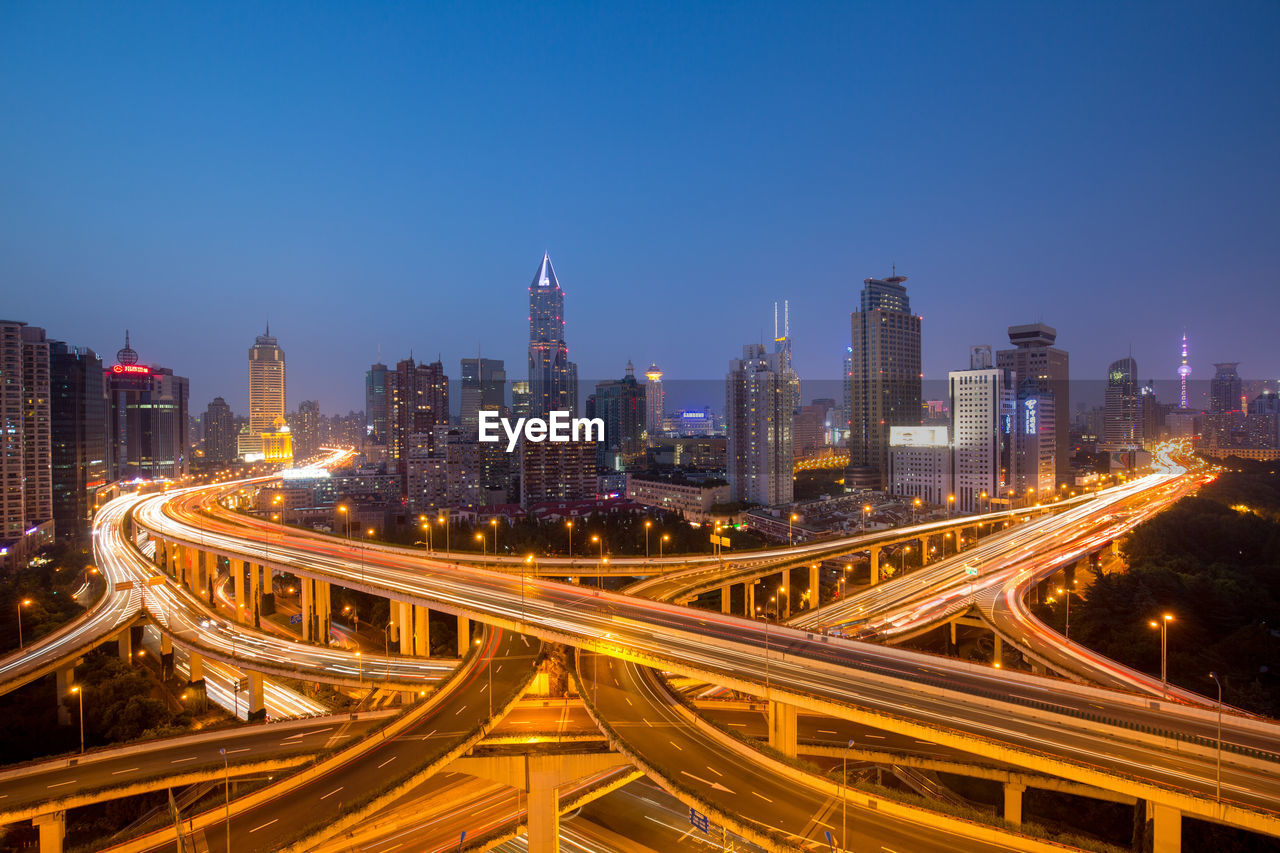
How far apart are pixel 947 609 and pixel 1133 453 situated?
101254 millimetres

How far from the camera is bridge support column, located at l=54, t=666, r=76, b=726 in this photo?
2736cm

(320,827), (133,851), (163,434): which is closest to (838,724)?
(320,827)

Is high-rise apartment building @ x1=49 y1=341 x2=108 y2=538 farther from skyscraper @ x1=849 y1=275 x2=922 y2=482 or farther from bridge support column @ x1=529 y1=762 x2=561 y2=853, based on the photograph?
skyscraper @ x1=849 y1=275 x2=922 y2=482

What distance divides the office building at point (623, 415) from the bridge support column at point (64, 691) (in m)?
110

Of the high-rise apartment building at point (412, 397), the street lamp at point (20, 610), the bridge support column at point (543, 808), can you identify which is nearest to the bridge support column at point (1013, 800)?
the bridge support column at point (543, 808)

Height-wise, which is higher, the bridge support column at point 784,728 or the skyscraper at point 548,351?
the skyscraper at point 548,351

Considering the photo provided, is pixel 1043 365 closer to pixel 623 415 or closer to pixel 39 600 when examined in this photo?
pixel 623 415

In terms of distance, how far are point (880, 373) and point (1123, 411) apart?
79.5m

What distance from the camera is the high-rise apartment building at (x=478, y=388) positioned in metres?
178

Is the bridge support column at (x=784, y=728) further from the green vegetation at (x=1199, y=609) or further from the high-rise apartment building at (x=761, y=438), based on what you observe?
the high-rise apartment building at (x=761, y=438)

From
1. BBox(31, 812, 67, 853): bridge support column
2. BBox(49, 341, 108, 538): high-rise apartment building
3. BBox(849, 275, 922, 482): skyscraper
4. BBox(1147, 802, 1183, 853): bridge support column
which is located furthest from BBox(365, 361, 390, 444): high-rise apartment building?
BBox(1147, 802, 1183, 853): bridge support column

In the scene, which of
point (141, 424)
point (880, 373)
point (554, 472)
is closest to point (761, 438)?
point (554, 472)

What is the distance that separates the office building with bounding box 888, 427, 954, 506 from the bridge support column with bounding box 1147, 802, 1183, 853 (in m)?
78.2

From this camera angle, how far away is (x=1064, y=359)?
103m
